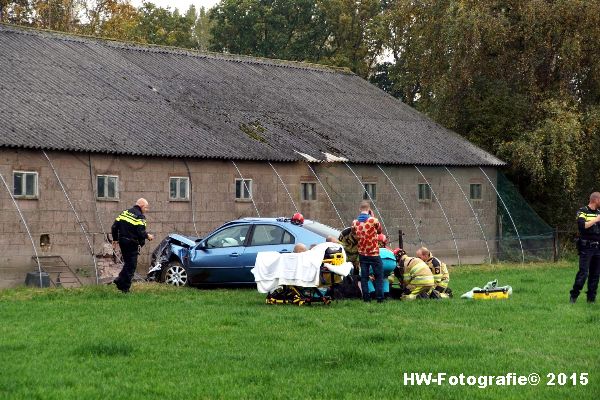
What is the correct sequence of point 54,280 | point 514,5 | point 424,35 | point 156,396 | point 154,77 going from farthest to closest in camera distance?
point 424,35
point 514,5
point 154,77
point 54,280
point 156,396

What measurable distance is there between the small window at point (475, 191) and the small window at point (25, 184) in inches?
650

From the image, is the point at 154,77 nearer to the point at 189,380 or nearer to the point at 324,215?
the point at 324,215

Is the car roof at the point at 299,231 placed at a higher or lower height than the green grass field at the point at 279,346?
higher

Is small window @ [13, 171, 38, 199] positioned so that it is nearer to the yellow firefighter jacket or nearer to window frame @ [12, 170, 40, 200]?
window frame @ [12, 170, 40, 200]

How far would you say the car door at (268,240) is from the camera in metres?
22.1

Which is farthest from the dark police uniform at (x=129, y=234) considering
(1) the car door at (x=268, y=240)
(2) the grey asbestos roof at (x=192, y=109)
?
(2) the grey asbestos roof at (x=192, y=109)

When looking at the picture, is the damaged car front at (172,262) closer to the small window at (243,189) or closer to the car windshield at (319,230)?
the car windshield at (319,230)

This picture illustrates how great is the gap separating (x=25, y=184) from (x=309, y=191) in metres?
9.33

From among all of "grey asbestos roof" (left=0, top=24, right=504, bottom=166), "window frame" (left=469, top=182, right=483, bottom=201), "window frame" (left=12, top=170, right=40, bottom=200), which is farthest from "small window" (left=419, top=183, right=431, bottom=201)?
"window frame" (left=12, top=170, right=40, bottom=200)

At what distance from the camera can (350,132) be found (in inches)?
1412

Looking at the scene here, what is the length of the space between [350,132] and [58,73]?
31.9ft

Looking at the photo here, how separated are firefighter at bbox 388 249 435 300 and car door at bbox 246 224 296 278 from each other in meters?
2.86

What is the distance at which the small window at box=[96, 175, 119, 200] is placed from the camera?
27.9 m

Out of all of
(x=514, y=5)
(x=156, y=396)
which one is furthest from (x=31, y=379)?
(x=514, y=5)
